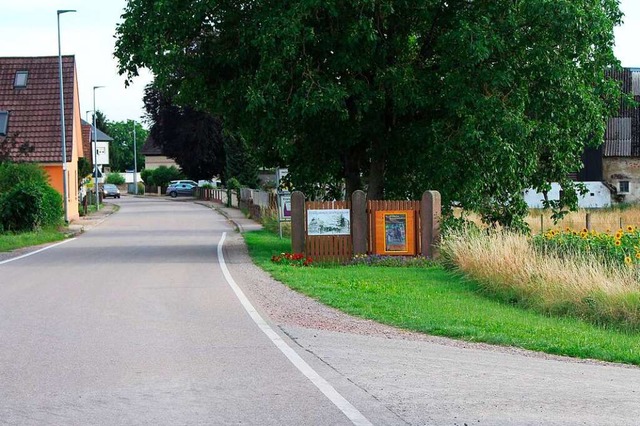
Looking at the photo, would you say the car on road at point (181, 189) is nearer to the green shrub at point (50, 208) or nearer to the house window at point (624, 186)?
the house window at point (624, 186)

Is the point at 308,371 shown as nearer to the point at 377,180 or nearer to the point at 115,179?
the point at 377,180

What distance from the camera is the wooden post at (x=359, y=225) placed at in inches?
1051

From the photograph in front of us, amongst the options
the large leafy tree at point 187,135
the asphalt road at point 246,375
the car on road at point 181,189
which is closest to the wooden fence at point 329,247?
the asphalt road at point 246,375

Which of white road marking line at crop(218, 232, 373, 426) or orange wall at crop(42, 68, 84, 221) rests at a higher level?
orange wall at crop(42, 68, 84, 221)

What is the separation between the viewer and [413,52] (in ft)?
96.8

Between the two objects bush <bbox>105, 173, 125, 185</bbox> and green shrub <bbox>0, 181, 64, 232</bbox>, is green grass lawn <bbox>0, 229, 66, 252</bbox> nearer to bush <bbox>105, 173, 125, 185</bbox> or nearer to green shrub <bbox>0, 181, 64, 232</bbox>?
green shrub <bbox>0, 181, 64, 232</bbox>

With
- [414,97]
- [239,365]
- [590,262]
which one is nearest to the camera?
[239,365]

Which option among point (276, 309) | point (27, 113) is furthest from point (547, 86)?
point (27, 113)

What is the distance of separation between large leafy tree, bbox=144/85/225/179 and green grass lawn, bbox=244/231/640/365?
6581cm

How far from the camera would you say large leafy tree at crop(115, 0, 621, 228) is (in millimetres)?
26797

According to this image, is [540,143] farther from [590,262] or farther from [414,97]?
[590,262]

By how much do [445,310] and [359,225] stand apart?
434 inches

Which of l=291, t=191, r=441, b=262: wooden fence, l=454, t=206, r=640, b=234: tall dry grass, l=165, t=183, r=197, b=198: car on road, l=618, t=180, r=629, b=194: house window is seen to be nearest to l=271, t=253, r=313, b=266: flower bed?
l=291, t=191, r=441, b=262: wooden fence

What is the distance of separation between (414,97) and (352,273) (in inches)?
256
